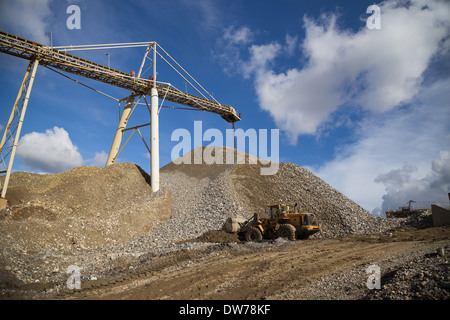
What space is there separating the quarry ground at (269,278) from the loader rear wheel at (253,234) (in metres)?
4.47

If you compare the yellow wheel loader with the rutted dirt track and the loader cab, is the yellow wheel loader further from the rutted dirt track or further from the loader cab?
the rutted dirt track

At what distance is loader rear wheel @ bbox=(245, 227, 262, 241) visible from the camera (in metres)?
16.0

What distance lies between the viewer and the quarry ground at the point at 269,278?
6.11m

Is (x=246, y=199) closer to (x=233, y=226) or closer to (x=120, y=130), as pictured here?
(x=233, y=226)

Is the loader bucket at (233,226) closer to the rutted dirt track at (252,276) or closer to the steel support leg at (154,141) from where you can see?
the rutted dirt track at (252,276)

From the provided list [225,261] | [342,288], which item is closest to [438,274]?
[342,288]

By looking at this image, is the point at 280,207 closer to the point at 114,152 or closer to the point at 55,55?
the point at 114,152

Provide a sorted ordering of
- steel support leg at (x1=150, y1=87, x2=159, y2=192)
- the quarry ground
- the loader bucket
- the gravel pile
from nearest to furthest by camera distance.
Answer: the quarry ground, the gravel pile, the loader bucket, steel support leg at (x1=150, y1=87, x2=159, y2=192)

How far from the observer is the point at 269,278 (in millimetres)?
7941

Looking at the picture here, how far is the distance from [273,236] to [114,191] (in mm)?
13814

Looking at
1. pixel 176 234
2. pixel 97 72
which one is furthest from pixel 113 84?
pixel 176 234

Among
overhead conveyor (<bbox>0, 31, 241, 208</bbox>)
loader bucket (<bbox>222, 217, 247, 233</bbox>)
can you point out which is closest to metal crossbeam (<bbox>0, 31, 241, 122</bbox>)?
overhead conveyor (<bbox>0, 31, 241, 208</bbox>)

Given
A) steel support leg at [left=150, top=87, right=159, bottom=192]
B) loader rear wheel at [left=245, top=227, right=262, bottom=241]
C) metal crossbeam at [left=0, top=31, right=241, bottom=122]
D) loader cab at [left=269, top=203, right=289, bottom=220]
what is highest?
metal crossbeam at [left=0, top=31, right=241, bottom=122]
